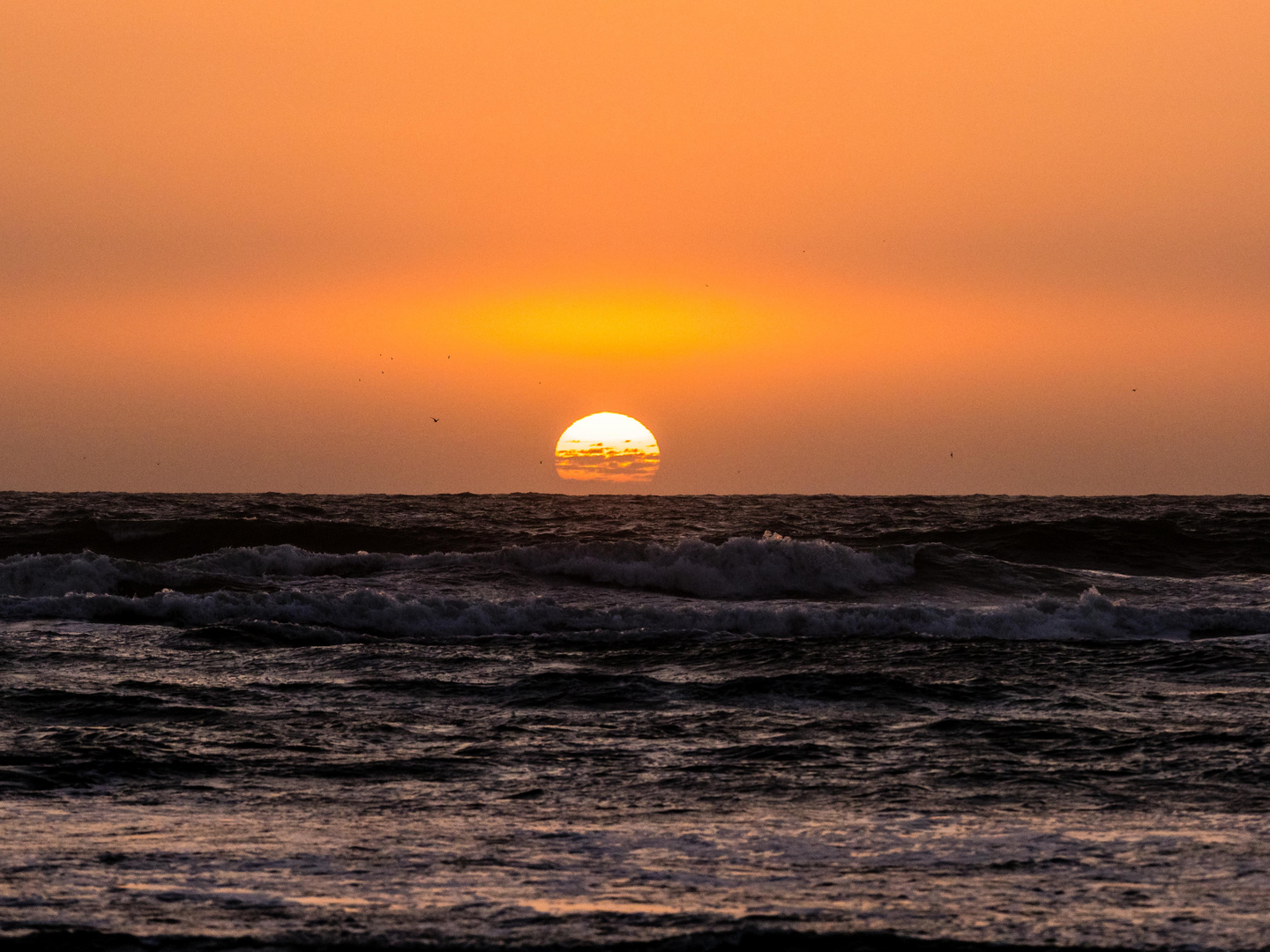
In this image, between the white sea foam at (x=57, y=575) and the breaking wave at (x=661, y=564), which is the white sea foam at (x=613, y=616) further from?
the breaking wave at (x=661, y=564)

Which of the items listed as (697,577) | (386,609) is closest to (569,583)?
(697,577)

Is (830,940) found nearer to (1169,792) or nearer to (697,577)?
(1169,792)

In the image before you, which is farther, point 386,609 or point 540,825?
point 386,609

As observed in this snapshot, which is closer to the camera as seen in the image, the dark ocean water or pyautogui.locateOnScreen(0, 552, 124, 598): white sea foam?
the dark ocean water

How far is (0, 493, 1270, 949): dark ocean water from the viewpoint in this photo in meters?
6.22

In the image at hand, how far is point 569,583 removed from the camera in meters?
24.3

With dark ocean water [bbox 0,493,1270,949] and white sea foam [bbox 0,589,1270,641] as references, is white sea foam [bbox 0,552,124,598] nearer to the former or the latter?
dark ocean water [bbox 0,493,1270,949]

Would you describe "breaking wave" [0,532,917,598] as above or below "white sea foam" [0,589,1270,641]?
above

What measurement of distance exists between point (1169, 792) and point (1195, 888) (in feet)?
7.81

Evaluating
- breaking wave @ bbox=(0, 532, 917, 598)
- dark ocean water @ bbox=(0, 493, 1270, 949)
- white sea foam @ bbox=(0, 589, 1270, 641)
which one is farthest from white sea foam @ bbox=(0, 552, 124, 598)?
white sea foam @ bbox=(0, 589, 1270, 641)

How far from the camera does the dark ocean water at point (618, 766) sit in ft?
20.4

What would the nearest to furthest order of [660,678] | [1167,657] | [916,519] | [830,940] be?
[830,940]
[660,678]
[1167,657]
[916,519]

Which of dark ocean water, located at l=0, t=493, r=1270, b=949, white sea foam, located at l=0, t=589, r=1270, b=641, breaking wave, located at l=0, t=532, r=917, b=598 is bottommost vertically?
dark ocean water, located at l=0, t=493, r=1270, b=949

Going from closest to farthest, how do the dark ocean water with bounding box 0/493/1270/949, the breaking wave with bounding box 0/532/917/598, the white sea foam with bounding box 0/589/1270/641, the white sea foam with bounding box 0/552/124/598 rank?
the dark ocean water with bounding box 0/493/1270/949 < the white sea foam with bounding box 0/589/1270/641 < the white sea foam with bounding box 0/552/124/598 < the breaking wave with bounding box 0/532/917/598
